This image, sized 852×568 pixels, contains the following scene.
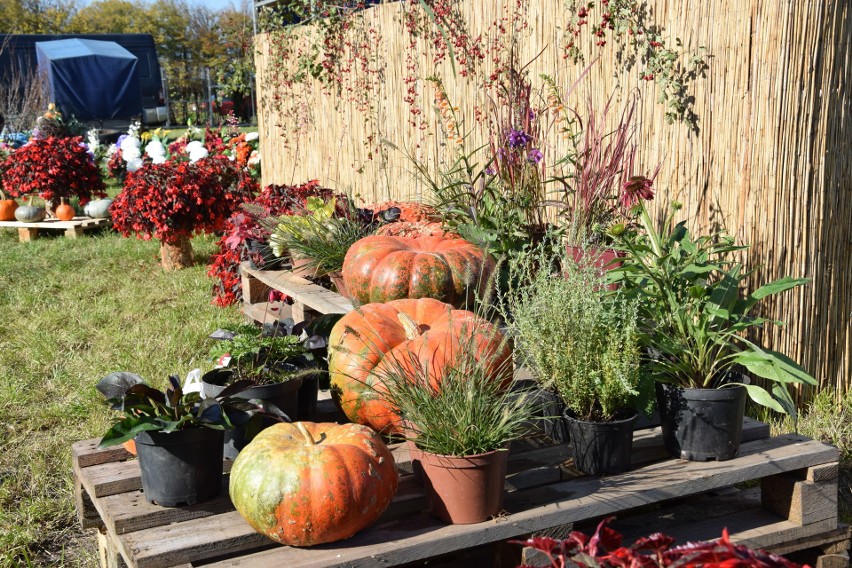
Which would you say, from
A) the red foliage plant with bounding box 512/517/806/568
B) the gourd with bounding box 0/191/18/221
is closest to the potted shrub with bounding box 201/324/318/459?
the red foliage plant with bounding box 512/517/806/568

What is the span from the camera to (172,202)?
6.93 m

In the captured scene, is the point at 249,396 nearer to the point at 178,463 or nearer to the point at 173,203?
the point at 178,463

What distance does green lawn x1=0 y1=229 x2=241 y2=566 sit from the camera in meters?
3.24

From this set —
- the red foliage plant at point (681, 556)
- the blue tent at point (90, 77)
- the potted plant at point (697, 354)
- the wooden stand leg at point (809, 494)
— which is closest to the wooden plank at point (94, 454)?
the potted plant at point (697, 354)

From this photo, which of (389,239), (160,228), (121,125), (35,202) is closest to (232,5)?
(121,125)

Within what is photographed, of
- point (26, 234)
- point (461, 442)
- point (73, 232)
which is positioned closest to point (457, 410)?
point (461, 442)

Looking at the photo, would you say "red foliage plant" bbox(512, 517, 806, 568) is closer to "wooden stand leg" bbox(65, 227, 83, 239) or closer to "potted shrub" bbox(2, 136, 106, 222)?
"wooden stand leg" bbox(65, 227, 83, 239)

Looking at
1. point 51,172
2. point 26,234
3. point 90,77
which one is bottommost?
point 26,234

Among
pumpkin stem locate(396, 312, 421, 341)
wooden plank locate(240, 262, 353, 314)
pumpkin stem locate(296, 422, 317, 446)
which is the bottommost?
wooden plank locate(240, 262, 353, 314)

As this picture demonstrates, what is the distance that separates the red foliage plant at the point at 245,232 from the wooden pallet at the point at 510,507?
2.88m

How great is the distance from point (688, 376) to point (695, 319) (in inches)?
11.8

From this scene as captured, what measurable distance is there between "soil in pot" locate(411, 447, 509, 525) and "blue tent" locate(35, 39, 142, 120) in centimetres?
2387

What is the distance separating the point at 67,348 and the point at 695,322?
386 cm

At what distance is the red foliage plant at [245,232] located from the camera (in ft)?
18.1
